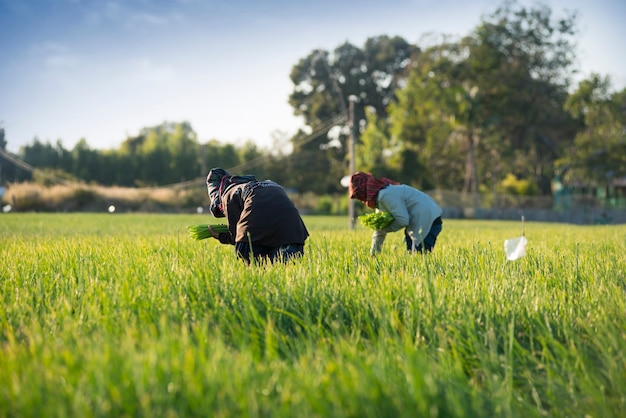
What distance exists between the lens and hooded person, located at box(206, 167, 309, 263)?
459 centimetres

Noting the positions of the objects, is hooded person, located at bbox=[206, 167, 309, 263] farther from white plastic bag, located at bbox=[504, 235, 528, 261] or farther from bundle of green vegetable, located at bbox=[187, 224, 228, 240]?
white plastic bag, located at bbox=[504, 235, 528, 261]

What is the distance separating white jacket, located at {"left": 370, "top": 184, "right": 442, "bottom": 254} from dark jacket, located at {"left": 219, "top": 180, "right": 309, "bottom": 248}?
4.63 ft

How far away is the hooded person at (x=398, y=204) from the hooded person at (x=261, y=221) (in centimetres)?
135

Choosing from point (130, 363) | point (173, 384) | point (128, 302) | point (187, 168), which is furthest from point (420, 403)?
point (187, 168)

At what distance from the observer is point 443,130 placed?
37.3m

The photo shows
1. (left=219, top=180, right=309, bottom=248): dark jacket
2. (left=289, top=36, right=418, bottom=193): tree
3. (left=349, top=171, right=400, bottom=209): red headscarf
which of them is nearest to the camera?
(left=219, top=180, right=309, bottom=248): dark jacket

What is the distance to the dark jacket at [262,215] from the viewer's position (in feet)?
15.0

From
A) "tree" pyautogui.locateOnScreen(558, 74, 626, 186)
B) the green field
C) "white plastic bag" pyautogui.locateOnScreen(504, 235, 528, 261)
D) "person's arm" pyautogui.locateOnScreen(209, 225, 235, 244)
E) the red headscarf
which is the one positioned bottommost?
the green field

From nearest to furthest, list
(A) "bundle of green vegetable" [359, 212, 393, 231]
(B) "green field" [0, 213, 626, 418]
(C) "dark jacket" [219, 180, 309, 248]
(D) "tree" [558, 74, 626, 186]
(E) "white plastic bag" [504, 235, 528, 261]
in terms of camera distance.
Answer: (B) "green field" [0, 213, 626, 418] < (E) "white plastic bag" [504, 235, 528, 261] < (C) "dark jacket" [219, 180, 309, 248] < (A) "bundle of green vegetable" [359, 212, 393, 231] < (D) "tree" [558, 74, 626, 186]

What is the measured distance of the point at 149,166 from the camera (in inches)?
1684

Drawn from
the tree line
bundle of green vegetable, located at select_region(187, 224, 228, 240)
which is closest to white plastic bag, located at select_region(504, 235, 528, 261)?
bundle of green vegetable, located at select_region(187, 224, 228, 240)

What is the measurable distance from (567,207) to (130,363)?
111 ft

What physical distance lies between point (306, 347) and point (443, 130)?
36.4 meters

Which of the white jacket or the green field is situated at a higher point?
the white jacket
